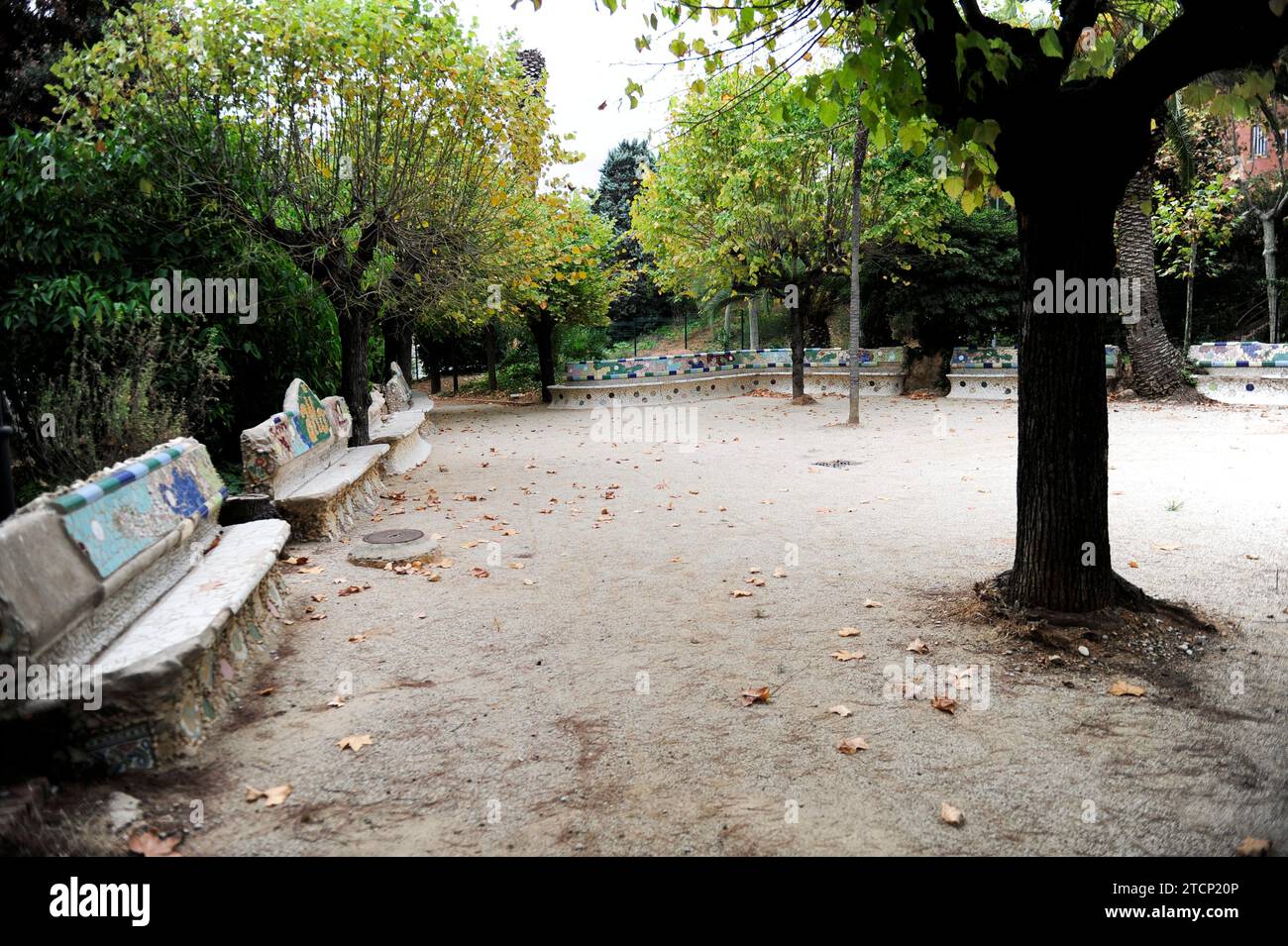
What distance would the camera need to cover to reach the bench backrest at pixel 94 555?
3.06m

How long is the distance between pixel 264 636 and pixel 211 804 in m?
1.96

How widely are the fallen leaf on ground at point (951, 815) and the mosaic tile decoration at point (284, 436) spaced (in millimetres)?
5725

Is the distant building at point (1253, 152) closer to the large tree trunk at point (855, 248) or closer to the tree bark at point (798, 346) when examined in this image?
the tree bark at point (798, 346)

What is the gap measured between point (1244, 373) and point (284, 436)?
1920cm

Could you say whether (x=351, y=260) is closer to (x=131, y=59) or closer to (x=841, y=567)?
(x=131, y=59)

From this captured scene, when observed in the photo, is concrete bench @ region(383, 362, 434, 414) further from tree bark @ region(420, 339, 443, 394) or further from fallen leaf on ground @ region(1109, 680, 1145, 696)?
fallen leaf on ground @ region(1109, 680, 1145, 696)

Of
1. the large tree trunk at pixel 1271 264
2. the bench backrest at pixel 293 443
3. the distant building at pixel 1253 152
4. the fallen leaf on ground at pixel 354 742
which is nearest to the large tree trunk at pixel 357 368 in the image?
Result: the bench backrest at pixel 293 443

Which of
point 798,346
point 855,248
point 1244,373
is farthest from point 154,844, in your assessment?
point 1244,373

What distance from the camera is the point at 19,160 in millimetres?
9148

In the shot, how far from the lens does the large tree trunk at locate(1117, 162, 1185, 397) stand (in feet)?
60.5

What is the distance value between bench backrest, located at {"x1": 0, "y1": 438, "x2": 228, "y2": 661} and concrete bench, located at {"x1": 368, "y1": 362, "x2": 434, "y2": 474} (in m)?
6.60

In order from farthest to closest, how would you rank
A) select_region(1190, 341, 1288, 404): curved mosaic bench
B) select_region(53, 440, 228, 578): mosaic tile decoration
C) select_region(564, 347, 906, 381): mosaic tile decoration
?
select_region(564, 347, 906, 381): mosaic tile decoration
select_region(1190, 341, 1288, 404): curved mosaic bench
select_region(53, 440, 228, 578): mosaic tile decoration

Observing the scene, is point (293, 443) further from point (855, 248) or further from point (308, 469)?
point (855, 248)

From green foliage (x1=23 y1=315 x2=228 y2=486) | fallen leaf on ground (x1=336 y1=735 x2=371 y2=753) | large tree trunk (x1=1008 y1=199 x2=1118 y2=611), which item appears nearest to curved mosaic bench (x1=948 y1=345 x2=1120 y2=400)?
large tree trunk (x1=1008 y1=199 x2=1118 y2=611)
